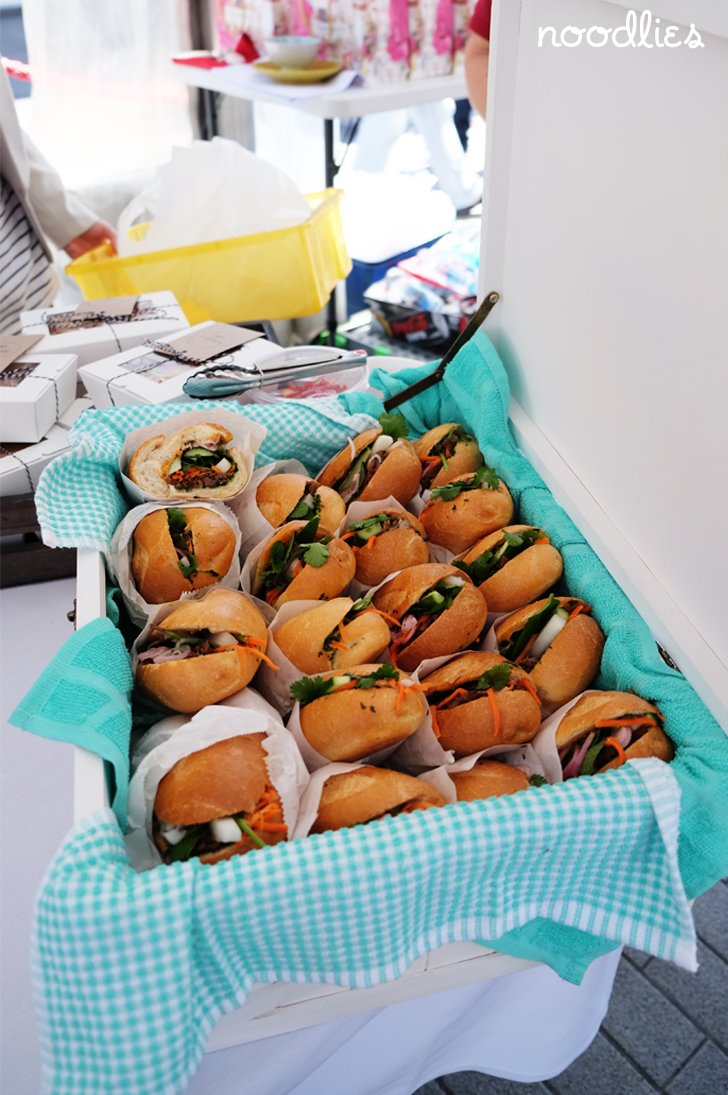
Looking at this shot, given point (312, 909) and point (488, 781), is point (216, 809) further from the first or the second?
point (488, 781)

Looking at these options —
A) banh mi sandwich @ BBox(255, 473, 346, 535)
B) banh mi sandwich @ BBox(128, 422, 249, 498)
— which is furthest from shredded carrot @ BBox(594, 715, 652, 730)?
banh mi sandwich @ BBox(128, 422, 249, 498)

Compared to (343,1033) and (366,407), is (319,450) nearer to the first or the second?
(366,407)

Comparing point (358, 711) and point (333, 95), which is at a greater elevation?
point (333, 95)

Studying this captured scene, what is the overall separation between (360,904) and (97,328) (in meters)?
1.04

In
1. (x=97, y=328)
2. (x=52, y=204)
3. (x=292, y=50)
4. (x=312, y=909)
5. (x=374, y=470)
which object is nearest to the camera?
(x=312, y=909)

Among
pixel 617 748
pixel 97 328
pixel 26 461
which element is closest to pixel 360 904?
pixel 617 748

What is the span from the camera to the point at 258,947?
0.59 metres

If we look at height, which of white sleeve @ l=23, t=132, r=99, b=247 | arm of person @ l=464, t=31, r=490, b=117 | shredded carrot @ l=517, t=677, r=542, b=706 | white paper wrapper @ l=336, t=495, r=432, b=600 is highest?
arm of person @ l=464, t=31, r=490, b=117

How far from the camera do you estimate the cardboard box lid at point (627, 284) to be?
0.73m

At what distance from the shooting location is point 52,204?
6.00ft

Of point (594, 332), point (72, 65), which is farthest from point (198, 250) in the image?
point (72, 65)

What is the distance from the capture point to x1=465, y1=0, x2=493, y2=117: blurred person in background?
6.36 ft

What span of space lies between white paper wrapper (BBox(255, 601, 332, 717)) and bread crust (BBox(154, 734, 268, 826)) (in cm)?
12

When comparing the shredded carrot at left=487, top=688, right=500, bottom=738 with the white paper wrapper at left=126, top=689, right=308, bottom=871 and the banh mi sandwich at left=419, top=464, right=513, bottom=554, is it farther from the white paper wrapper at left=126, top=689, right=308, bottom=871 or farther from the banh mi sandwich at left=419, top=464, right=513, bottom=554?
the banh mi sandwich at left=419, top=464, right=513, bottom=554
